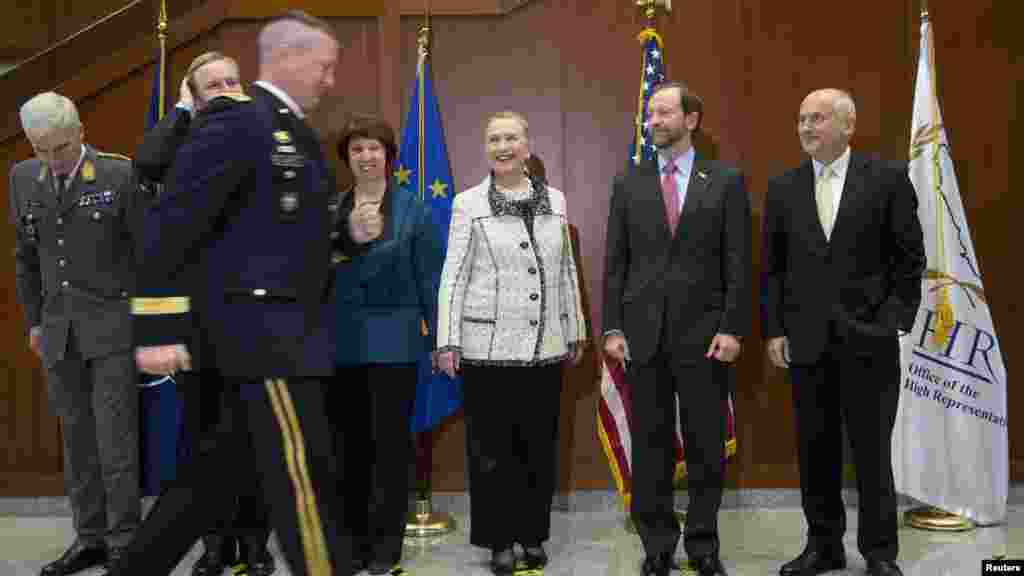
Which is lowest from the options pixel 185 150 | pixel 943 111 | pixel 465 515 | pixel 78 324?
pixel 465 515

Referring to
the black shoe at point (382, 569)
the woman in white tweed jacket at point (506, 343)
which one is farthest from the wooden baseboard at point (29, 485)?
the woman in white tweed jacket at point (506, 343)

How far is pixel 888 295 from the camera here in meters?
3.61

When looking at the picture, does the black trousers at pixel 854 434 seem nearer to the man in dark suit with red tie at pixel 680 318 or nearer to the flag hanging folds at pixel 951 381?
the man in dark suit with red tie at pixel 680 318

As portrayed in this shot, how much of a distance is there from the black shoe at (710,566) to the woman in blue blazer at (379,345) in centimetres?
107

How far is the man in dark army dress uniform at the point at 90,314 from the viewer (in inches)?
153

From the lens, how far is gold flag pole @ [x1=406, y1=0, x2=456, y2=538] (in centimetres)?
444

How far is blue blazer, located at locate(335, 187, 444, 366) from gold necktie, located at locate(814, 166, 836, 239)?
4.63ft

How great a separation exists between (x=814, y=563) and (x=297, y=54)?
2.48m

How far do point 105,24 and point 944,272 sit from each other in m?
3.81

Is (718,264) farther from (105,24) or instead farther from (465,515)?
(105,24)

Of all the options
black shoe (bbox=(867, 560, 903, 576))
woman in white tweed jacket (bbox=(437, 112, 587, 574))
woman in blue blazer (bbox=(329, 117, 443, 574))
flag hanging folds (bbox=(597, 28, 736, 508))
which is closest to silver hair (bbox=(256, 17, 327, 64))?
woman in blue blazer (bbox=(329, 117, 443, 574))

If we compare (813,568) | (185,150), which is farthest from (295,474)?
(813,568)

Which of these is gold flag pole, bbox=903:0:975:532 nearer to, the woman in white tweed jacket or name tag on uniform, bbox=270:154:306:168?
the woman in white tweed jacket

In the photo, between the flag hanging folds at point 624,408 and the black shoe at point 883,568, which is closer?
the black shoe at point 883,568
